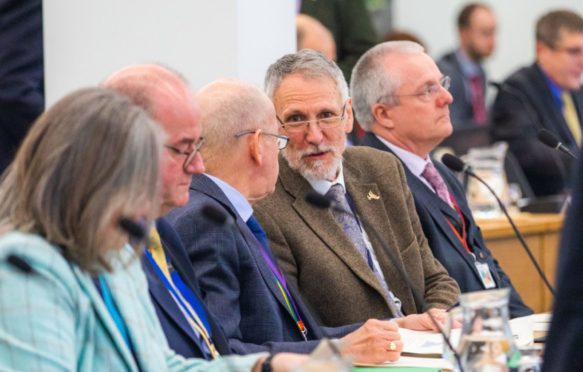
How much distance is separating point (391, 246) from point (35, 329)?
180cm

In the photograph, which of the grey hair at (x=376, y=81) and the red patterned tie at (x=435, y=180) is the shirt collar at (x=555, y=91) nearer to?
the grey hair at (x=376, y=81)

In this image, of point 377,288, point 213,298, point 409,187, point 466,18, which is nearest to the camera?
point 213,298

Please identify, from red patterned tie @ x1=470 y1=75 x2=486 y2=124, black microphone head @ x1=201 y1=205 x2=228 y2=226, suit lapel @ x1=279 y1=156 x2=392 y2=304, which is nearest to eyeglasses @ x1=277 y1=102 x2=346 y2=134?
suit lapel @ x1=279 y1=156 x2=392 y2=304

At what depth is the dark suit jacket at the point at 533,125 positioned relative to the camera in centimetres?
716

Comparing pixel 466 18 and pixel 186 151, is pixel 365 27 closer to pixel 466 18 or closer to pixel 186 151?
pixel 466 18

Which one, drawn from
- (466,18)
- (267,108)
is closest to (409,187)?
(267,108)

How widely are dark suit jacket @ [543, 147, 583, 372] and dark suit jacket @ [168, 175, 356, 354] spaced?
1.35m

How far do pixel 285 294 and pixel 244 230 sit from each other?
0.23m

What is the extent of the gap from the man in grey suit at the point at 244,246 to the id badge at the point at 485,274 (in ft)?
3.25

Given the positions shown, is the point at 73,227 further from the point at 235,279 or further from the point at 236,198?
the point at 236,198

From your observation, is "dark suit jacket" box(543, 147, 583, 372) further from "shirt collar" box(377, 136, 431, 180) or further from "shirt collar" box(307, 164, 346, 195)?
"shirt collar" box(377, 136, 431, 180)

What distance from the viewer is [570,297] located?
1578 mm

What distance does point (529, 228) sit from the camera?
18.7ft

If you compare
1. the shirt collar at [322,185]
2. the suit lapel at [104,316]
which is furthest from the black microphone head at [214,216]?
the shirt collar at [322,185]
